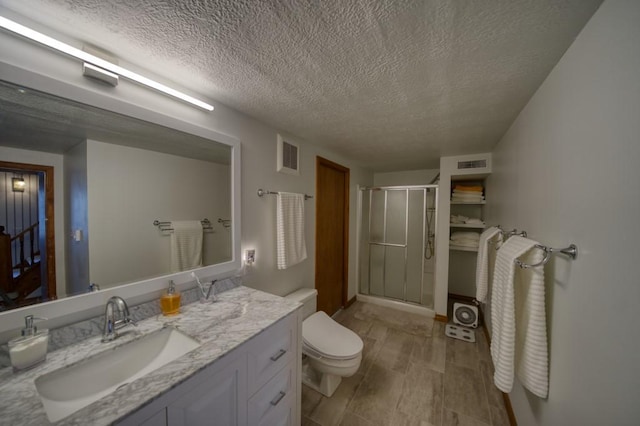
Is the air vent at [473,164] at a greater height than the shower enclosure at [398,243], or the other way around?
the air vent at [473,164]

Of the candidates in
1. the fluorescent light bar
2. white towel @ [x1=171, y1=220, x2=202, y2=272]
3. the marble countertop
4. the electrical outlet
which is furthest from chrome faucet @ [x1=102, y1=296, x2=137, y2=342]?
the fluorescent light bar

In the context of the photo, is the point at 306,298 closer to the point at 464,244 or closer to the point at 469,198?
the point at 464,244

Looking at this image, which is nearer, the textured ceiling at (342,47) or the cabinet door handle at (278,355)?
the textured ceiling at (342,47)

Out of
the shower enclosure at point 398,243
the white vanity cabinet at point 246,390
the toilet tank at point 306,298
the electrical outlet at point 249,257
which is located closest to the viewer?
the white vanity cabinet at point 246,390

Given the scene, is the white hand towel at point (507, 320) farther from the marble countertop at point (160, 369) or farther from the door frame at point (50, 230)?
the door frame at point (50, 230)

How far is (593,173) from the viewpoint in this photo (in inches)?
29.3

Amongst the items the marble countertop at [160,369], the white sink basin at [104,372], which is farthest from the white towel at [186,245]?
the white sink basin at [104,372]

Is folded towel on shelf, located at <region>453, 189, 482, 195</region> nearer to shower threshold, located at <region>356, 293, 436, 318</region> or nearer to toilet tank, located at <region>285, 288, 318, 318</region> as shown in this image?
shower threshold, located at <region>356, 293, 436, 318</region>

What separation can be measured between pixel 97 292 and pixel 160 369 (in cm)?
52

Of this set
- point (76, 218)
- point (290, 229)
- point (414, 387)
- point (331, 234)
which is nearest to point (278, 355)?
point (290, 229)

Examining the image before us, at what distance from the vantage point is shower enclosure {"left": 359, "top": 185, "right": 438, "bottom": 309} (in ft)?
10.2

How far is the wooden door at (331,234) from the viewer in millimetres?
2588

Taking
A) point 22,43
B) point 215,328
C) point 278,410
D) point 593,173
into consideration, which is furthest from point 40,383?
point 593,173

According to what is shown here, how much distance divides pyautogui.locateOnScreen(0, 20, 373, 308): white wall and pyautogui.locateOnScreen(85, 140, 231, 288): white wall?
25 centimetres
